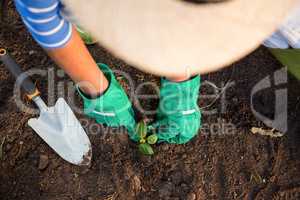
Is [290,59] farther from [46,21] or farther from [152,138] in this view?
[46,21]

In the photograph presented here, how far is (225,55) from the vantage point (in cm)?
76

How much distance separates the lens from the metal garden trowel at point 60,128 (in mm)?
1365

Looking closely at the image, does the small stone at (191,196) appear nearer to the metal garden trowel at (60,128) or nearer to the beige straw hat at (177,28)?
the metal garden trowel at (60,128)

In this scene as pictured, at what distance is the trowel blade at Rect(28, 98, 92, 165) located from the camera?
1380 mm

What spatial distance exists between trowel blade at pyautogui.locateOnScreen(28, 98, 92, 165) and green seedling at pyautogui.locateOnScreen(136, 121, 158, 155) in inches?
6.9

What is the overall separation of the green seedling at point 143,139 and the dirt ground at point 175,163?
0.04 meters

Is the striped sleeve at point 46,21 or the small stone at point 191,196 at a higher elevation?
the striped sleeve at point 46,21

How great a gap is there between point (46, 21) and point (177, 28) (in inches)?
13.8

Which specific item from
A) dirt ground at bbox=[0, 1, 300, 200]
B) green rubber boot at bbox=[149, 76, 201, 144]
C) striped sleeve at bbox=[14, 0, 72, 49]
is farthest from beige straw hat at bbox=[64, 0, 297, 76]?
dirt ground at bbox=[0, 1, 300, 200]

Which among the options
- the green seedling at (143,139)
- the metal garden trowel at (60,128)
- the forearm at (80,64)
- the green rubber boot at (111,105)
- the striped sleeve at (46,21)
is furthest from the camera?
the green seedling at (143,139)

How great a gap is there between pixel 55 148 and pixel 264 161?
72cm

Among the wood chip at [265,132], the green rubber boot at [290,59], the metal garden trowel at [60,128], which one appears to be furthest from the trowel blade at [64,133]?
the green rubber boot at [290,59]

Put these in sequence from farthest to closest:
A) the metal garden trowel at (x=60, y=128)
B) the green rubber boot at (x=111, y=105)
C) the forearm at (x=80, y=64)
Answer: the metal garden trowel at (x=60, y=128) → the green rubber boot at (x=111, y=105) → the forearm at (x=80, y=64)

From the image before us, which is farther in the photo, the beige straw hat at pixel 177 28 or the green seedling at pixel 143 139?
the green seedling at pixel 143 139
